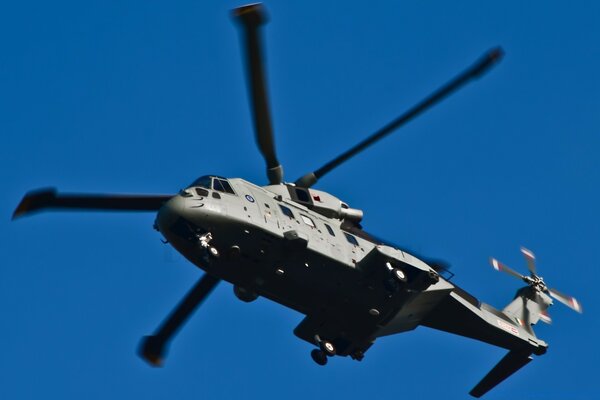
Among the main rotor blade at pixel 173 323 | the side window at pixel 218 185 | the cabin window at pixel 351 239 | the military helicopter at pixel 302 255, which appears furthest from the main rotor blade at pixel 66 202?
the cabin window at pixel 351 239

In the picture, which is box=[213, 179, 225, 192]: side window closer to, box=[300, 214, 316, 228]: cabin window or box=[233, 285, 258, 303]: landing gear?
box=[300, 214, 316, 228]: cabin window

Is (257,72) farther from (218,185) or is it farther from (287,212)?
(287,212)

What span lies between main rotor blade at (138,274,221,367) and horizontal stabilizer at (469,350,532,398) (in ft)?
38.2

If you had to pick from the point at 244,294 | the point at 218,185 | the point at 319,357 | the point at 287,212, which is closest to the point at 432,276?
the point at 319,357

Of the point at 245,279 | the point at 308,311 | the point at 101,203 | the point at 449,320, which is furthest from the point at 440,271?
the point at 101,203

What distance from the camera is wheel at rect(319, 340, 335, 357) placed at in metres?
35.3

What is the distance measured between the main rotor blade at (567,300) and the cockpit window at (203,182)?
16.4 m

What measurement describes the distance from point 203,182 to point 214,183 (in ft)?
1.10

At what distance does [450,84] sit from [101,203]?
11.1m

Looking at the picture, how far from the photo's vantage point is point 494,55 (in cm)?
3262

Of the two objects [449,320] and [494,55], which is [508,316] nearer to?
[449,320]

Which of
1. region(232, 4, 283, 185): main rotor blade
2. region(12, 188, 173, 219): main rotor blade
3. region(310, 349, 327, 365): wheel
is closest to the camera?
region(232, 4, 283, 185): main rotor blade

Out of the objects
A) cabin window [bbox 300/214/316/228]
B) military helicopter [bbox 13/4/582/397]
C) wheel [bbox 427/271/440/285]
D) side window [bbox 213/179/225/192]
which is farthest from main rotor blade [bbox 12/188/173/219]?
wheel [bbox 427/271/440/285]

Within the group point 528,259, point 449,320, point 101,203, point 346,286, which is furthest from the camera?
point 528,259
